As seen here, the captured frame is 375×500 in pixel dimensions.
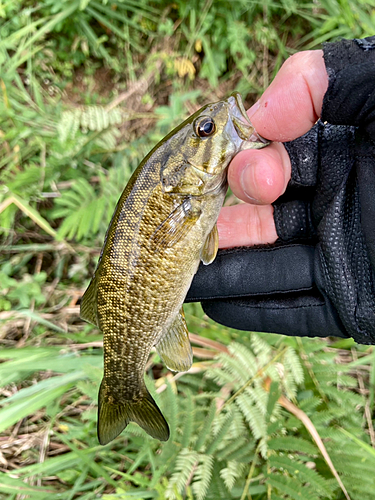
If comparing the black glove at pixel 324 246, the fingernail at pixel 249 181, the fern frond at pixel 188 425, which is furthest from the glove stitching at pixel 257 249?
the fern frond at pixel 188 425

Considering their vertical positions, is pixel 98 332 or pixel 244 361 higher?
pixel 98 332

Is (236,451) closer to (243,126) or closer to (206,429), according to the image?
(206,429)

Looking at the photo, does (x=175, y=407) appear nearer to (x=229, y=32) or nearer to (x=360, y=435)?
(x=360, y=435)

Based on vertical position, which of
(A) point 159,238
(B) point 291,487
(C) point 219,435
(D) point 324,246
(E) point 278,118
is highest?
(E) point 278,118

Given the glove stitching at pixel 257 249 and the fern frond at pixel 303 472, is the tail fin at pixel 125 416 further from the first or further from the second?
the glove stitching at pixel 257 249

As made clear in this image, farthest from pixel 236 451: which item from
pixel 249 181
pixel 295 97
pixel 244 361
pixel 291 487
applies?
pixel 295 97

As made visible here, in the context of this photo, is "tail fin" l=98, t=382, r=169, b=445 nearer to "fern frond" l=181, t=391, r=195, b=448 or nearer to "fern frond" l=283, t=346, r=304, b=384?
"fern frond" l=181, t=391, r=195, b=448

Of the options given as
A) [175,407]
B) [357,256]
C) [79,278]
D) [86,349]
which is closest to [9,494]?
[86,349]
